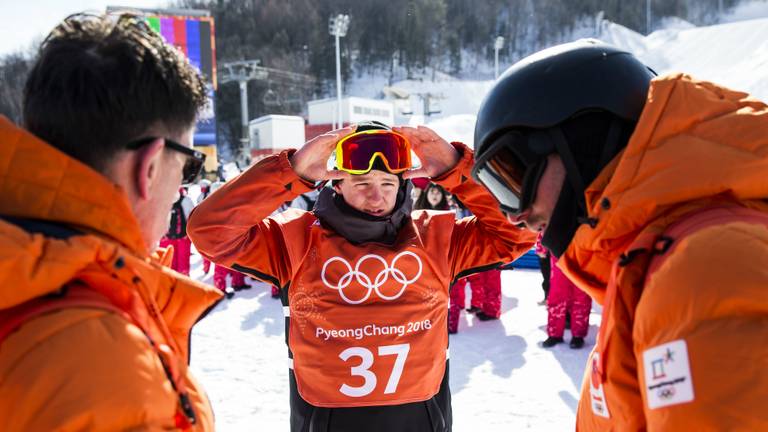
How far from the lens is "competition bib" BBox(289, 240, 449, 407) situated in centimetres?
223

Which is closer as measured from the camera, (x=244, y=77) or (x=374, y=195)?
(x=374, y=195)

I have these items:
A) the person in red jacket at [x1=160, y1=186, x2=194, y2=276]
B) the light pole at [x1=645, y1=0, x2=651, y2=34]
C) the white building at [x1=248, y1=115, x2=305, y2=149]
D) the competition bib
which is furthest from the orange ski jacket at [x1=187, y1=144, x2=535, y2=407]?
the light pole at [x1=645, y1=0, x2=651, y2=34]

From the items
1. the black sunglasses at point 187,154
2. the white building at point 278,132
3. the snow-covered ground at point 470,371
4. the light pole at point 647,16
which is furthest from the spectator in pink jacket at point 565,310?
the light pole at point 647,16

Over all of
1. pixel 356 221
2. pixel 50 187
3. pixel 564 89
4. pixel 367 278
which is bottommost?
pixel 367 278

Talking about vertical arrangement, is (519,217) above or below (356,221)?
above

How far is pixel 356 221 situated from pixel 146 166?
139 centimetres

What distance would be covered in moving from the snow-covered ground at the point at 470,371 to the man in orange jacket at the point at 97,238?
130 inches

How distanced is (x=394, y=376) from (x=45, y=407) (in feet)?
5.40

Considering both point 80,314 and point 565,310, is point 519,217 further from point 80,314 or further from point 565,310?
point 565,310

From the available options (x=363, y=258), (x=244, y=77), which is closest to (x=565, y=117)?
(x=363, y=258)

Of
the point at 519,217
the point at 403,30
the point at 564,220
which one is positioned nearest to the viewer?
the point at 564,220

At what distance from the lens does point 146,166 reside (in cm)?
104

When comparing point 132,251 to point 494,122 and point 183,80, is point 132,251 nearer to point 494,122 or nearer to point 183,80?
point 183,80

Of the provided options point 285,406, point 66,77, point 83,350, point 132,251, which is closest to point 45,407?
point 83,350
